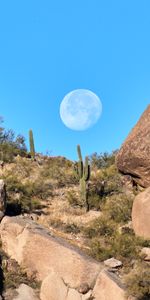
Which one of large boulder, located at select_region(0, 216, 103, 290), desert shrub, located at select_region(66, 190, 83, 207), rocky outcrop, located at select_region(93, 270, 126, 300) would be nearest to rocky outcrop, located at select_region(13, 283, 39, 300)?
large boulder, located at select_region(0, 216, 103, 290)

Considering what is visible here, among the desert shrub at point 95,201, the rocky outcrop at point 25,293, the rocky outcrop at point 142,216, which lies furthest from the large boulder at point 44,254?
the desert shrub at point 95,201

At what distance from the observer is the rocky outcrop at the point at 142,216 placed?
1402cm

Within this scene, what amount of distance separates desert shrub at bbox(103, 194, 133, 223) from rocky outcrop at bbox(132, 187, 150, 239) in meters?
1.01

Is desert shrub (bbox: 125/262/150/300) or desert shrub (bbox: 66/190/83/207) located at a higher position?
desert shrub (bbox: 66/190/83/207)

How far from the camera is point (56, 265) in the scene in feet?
39.1

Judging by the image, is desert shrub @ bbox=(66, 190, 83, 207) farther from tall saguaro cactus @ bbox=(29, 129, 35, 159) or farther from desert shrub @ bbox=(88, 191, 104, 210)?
tall saguaro cactus @ bbox=(29, 129, 35, 159)

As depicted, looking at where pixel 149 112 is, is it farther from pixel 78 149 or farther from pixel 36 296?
pixel 36 296

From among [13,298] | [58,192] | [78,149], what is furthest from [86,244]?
[78,149]

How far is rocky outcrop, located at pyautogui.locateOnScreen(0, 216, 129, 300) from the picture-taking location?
1128 centimetres

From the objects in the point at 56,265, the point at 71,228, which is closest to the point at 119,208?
the point at 71,228

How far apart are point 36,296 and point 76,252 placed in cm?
Result: 164

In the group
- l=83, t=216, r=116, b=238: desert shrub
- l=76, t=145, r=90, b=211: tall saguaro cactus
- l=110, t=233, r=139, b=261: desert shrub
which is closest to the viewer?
l=110, t=233, r=139, b=261: desert shrub

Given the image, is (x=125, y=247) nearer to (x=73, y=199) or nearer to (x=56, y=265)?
(x=56, y=265)

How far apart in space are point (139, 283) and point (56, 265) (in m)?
2.38
